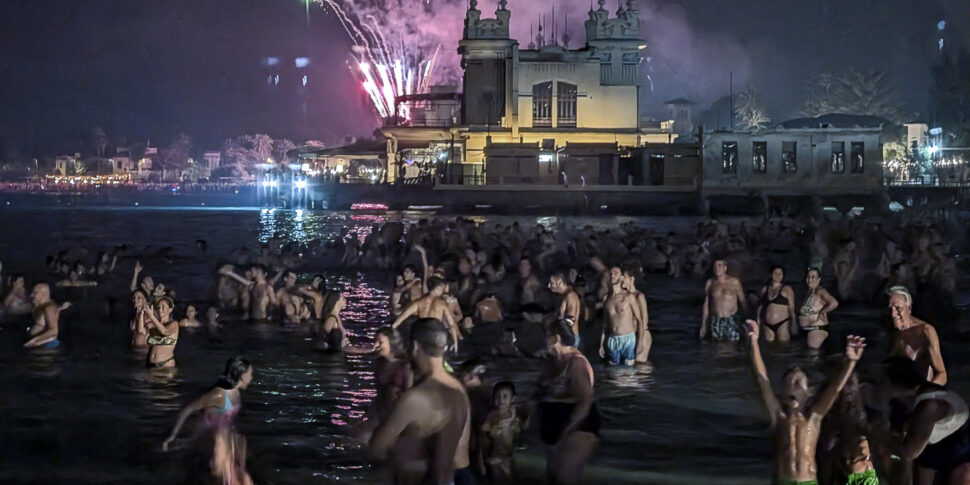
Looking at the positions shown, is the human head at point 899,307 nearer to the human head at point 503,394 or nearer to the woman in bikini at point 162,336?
the human head at point 503,394

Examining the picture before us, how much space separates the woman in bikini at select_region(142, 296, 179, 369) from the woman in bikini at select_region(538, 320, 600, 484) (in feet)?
24.0

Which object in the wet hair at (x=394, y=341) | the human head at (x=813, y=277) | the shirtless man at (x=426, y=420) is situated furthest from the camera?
the human head at (x=813, y=277)

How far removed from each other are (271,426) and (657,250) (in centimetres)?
1845

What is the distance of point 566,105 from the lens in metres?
70.7

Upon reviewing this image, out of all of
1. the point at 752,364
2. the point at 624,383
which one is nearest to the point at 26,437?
the point at 624,383

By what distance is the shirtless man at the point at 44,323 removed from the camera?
1650 centimetres

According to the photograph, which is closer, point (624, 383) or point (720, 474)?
point (720, 474)

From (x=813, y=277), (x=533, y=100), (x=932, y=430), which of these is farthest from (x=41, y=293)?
(x=533, y=100)

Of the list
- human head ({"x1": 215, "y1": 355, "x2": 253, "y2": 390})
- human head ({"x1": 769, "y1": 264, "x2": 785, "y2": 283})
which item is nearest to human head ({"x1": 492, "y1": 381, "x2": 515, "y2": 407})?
human head ({"x1": 215, "y1": 355, "x2": 253, "y2": 390})

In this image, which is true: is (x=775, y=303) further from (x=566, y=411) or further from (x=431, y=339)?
(x=431, y=339)

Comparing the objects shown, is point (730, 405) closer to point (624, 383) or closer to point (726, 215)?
point (624, 383)

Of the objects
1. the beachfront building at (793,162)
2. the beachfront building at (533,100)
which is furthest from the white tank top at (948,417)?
the beachfront building at (533,100)

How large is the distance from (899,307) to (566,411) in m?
2.40

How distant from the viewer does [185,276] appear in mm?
30328
